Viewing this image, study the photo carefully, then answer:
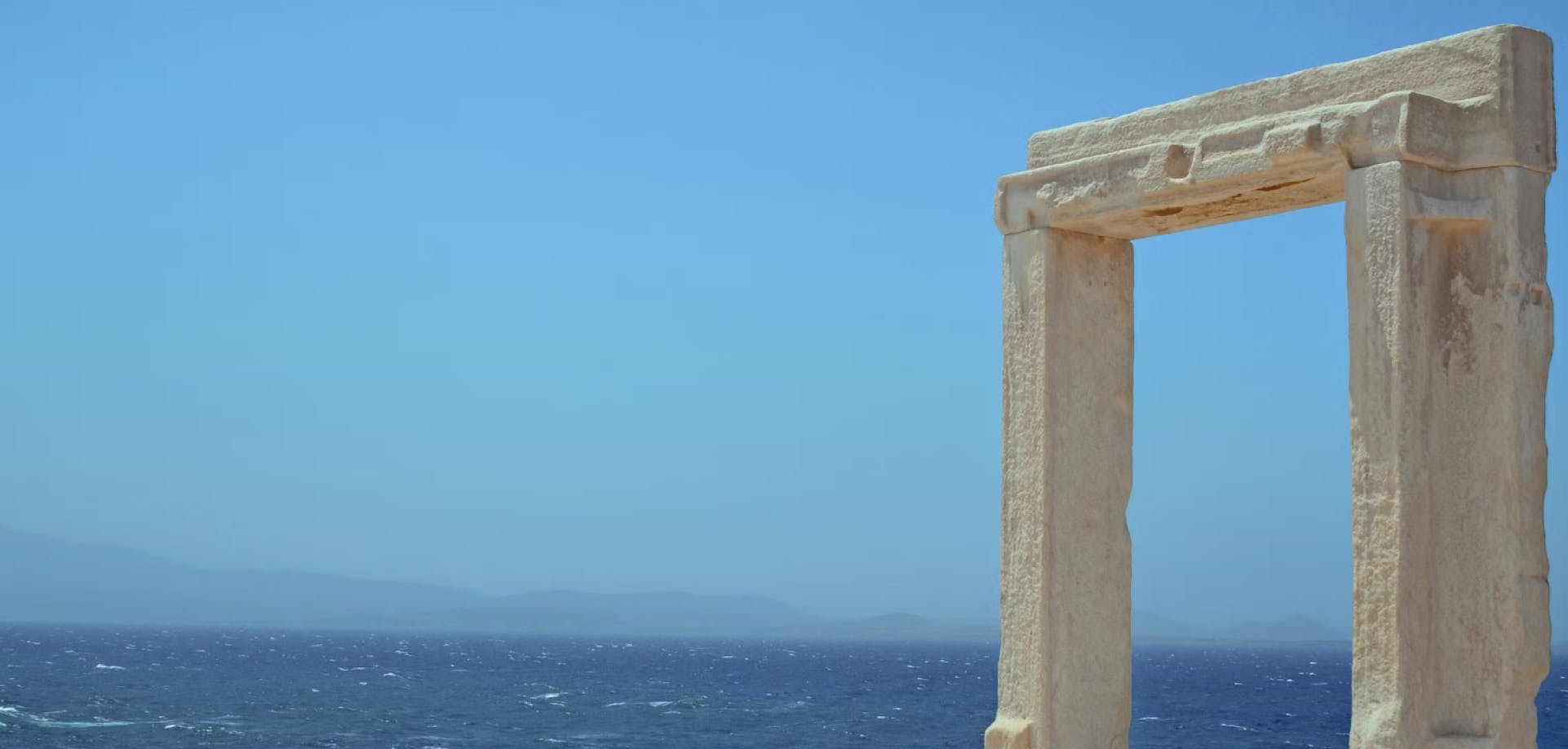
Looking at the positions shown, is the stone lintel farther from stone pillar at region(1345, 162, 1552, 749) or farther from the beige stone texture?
stone pillar at region(1345, 162, 1552, 749)

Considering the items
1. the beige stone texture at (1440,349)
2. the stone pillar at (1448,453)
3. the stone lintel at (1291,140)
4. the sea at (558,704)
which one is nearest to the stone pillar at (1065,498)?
the stone lintel at (1291,140)

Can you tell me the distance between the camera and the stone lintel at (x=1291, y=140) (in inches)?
314

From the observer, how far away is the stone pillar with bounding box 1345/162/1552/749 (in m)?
7.79

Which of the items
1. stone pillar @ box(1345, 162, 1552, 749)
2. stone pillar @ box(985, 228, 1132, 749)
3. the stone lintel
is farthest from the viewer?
stone pillar @ box(985, 228, 1132, 749)

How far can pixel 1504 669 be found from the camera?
7.77 m

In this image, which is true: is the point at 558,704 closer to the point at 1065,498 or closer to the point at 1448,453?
the point at 1065,498

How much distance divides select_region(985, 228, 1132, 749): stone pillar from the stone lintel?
1.07ft

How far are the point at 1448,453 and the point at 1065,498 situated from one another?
203 centimetres

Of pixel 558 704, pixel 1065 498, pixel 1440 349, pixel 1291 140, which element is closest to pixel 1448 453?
pixel 1440 349

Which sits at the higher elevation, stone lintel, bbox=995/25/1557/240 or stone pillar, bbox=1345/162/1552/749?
stone lintel, bbox=995/25/1557/240

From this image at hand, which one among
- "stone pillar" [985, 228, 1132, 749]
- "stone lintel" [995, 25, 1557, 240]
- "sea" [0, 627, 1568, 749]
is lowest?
"sea" [0, 627, 1568, 749]

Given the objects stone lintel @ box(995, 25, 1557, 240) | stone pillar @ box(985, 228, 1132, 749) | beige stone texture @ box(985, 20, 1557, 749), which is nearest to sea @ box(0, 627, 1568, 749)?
stone pillar @ box(985, 228, 1132, 749)

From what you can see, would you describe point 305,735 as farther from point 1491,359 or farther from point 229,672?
point 1491,359

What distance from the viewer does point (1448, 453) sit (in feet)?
26.2
